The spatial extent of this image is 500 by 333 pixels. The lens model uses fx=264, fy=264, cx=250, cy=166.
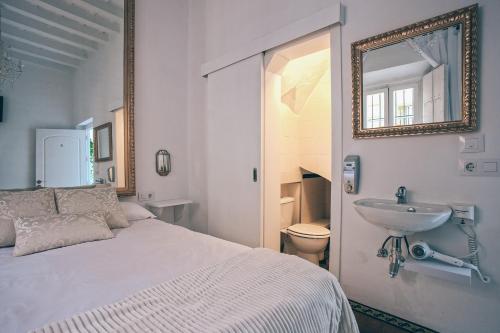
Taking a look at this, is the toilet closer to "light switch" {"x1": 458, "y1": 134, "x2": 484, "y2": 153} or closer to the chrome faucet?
the chrome faucet

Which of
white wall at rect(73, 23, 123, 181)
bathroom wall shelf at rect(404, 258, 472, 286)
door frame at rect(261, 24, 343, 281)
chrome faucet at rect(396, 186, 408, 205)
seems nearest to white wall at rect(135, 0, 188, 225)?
white wall at rect(73, 23, 123, 181)

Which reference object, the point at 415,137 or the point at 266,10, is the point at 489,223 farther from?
the point at 266,10

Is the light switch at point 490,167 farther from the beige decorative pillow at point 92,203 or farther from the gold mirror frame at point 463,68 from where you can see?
the beige decorative pillow at point 92,203

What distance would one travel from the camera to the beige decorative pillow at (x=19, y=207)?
1671 mm

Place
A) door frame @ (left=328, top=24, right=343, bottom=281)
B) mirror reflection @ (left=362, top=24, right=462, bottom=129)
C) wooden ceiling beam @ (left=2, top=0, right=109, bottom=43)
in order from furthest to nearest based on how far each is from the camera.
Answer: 1. wooden ceiling beam @ (left=2, top=0, right=109, bottom=43)
2. door frame @ (left=328, top=24, right=343, bottom=281)
3. mirror reflection @ (left=362, top=24, right=462, bottom=129)

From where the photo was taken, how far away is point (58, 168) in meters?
2.28

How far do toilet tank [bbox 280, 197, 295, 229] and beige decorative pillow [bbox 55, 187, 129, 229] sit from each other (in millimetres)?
1581

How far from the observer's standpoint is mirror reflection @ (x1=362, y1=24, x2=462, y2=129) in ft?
4.93

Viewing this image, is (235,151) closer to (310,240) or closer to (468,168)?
(310,240)

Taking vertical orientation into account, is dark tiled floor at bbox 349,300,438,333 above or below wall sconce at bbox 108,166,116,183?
below

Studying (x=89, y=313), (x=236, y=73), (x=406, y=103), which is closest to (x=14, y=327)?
(x=89, y=313)

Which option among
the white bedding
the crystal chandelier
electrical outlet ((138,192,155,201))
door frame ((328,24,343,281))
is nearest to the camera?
the white bedding

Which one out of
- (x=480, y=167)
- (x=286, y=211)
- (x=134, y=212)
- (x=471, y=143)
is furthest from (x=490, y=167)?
(x=134, y=212)

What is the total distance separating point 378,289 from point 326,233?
811 mm
